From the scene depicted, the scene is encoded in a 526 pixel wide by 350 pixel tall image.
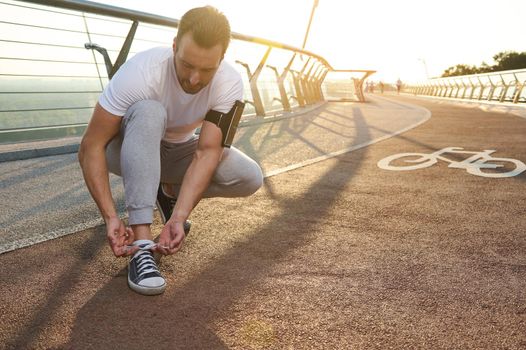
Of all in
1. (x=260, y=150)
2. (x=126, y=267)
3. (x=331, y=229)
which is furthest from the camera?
(x=260, y=150)

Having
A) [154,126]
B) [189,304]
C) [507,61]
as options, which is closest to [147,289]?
[189,304]

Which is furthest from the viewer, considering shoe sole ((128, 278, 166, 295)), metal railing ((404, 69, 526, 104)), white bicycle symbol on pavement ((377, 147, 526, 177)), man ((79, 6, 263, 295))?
metal railing ((404, 69, 526, 104))

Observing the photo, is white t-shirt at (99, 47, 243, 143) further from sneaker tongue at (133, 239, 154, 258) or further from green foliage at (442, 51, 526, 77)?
green foliage at (442, 51, 526, 77)

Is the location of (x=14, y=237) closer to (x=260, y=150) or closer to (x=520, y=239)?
(x=520, y=239)

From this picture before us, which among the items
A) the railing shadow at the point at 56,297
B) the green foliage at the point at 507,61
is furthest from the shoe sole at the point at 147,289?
the green foliage at the point at 507,61

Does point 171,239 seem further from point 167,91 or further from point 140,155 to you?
point 167,91

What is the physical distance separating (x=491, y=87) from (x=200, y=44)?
86.5 ft

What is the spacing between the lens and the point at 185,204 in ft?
8.41

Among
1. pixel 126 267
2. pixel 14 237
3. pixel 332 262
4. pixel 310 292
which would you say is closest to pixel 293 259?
pixel 332 262

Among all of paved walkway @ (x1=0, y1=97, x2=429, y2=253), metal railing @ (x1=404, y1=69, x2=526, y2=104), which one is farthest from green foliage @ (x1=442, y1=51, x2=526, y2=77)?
paved walkway @ (x1=0, y1=97, x2=429, y2=253)

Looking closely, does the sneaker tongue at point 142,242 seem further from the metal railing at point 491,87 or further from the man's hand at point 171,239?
the metal railing at point 491,87

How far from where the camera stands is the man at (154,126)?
7.72 ft

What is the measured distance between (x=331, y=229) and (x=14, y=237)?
77.8 inches

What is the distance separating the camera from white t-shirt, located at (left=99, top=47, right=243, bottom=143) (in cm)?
253
